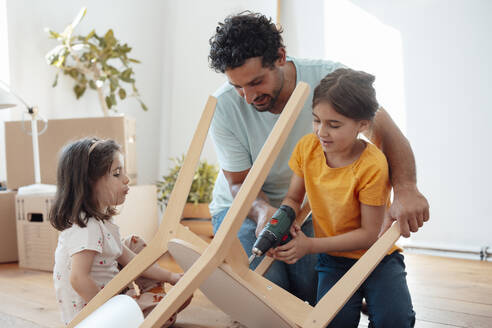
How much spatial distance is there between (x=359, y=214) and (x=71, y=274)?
2.51 ft

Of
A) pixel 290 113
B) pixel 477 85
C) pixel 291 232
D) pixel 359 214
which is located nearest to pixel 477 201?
pixel 477 85

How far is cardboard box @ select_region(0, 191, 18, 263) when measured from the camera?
238 centimetres

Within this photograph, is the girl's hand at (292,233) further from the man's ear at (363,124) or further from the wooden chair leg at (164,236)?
the man's ear at (363,124)

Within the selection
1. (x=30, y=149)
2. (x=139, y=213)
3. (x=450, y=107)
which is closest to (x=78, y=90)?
(x=30, y=149)

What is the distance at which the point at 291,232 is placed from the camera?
1.08 m

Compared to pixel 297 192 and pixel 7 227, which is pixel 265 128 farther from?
pixel 7 227

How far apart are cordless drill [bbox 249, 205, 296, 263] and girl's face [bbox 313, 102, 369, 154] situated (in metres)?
0.19

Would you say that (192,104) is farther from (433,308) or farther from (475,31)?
(433,308)

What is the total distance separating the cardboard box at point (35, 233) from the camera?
2219 millimetres

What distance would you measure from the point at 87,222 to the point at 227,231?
65 centimetres

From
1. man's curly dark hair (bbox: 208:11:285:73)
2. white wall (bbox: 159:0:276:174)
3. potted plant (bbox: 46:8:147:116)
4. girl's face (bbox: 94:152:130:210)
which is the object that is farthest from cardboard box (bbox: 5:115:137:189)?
man's curly dark hair (bbox: 208:11:285:73)

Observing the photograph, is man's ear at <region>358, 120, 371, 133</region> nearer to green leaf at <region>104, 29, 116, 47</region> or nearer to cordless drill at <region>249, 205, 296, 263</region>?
cordless drill at <region>249, 205, 296, 263</region>

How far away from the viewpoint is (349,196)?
45.0 inches

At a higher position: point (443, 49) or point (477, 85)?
point (443, 49)
